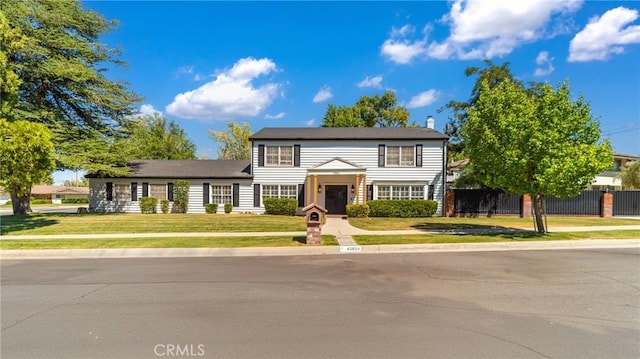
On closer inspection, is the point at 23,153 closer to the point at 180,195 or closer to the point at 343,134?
the point at 180,195

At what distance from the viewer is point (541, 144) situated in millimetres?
12297

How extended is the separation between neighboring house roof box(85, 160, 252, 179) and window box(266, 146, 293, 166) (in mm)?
1933

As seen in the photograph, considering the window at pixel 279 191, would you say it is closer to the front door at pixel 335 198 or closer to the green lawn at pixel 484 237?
the front door at pixel 335 198

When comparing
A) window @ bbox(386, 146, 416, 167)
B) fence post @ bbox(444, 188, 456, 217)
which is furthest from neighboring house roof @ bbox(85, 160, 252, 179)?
fence post @ bbox(444, 188, 456, 217)

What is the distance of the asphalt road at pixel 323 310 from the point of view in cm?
405

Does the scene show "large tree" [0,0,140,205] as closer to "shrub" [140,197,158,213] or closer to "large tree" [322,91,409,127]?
Result: "shrub" [140,197,158,213]

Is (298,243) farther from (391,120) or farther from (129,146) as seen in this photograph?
(391,120)

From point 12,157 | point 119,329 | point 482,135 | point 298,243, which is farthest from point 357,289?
point 12,157

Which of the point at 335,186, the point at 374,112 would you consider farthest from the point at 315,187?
the point at 374,112

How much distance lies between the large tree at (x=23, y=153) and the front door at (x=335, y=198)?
49.5ft

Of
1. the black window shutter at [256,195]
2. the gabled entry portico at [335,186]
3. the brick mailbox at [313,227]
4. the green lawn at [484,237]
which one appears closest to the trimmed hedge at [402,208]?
the gabled entry portico at [335,186]

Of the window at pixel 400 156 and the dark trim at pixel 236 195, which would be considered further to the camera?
the dark trim at pixel 236 195

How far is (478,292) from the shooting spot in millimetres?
6262

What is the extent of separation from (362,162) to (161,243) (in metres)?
14.9
